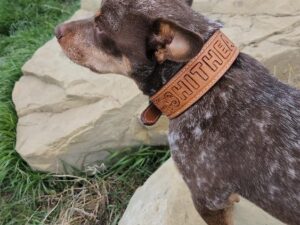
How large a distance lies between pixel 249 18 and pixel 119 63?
7.27 ft

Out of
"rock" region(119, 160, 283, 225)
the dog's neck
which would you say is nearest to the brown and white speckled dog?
the dog's neck

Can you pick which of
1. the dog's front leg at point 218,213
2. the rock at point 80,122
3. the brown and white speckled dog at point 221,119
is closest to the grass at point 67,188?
the rock at point 80,122

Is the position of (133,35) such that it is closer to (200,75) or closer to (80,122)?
(200,75)

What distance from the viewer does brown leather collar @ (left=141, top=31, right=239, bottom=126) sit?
288 cm

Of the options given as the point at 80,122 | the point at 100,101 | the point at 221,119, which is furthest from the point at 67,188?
the point at 221,119

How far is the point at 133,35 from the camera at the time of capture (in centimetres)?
304

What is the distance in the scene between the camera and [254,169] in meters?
2.96

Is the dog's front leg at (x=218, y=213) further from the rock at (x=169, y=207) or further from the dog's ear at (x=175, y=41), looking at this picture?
the dog's ear at (x=175, y=41)

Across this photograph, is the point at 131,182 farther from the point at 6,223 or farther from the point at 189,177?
the point at 189,177

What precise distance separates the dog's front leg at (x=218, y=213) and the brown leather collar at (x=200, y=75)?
508 millimetres

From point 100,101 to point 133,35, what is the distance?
1.75m

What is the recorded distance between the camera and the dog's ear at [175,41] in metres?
2.70

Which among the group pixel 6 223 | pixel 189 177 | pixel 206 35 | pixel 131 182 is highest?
pixel 206 35

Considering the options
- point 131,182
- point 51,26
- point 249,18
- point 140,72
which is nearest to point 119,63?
point 140,72
